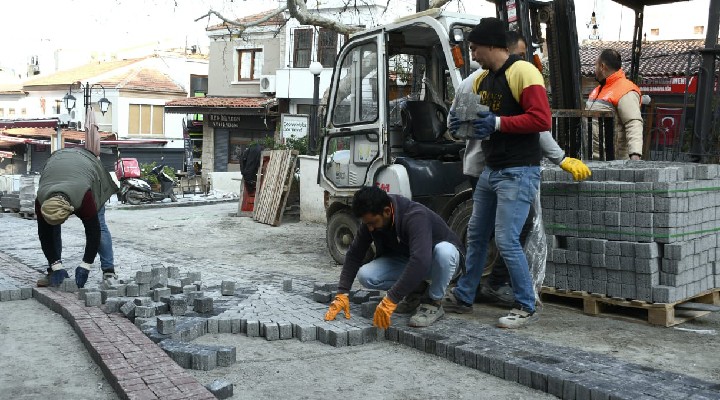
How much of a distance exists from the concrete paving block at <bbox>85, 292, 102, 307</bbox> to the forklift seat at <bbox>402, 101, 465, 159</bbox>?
3445 mm

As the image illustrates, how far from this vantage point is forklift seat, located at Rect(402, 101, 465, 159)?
25.6 ft

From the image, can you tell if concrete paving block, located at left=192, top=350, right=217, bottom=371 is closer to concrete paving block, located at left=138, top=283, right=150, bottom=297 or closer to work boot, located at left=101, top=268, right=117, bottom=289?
concrete paving block, located at left=138, top=283, right=150, bottom=297

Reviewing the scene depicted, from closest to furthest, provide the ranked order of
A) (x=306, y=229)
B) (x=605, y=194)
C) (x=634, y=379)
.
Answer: (x=634, y=379), (x=605, y=194), (x=306, y=229)

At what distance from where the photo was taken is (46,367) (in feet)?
15.8

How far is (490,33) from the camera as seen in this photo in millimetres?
5344

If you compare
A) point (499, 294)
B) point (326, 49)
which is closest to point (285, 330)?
point (499, 294)

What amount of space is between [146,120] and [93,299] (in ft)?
133

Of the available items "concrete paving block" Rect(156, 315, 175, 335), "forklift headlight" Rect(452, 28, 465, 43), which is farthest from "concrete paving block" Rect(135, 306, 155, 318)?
"forklift headlight" Rect(452, 28, 465, 43)

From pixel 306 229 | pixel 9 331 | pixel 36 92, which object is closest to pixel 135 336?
pixel 9 331

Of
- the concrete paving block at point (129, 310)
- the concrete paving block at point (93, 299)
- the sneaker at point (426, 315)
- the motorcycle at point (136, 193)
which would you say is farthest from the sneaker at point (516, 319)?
the motorcycle at point (136, 193)

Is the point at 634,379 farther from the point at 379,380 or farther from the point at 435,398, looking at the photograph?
the point at 379,380

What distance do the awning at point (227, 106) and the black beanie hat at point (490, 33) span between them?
87.3 feet

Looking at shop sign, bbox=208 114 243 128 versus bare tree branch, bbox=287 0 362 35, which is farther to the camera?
shop sign, bbox=208 114 243 128

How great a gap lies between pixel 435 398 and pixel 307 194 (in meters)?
10.1
